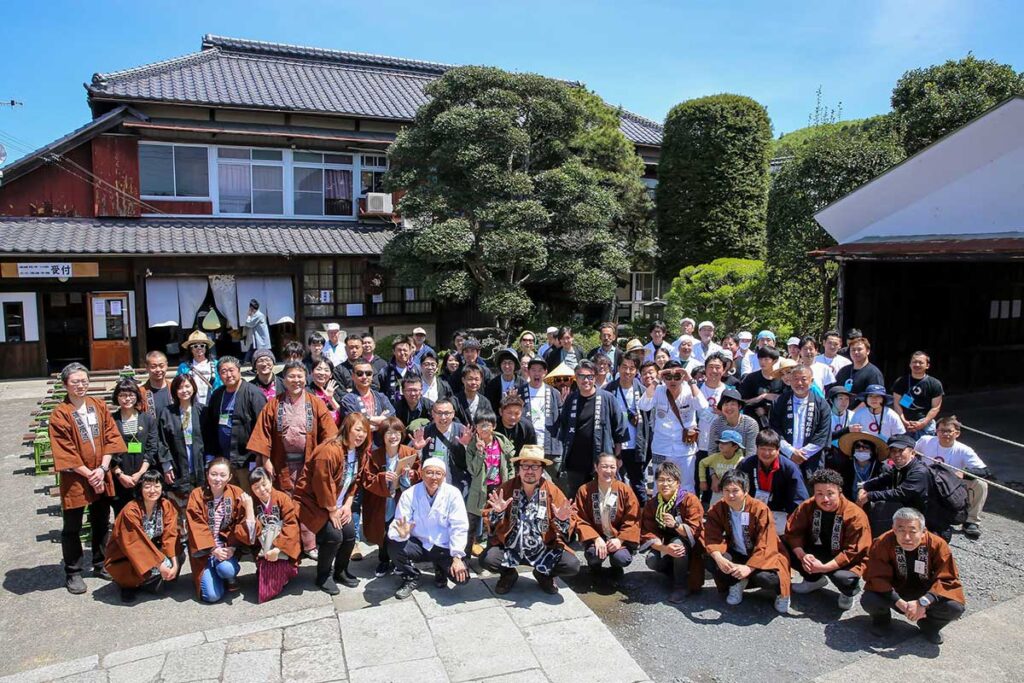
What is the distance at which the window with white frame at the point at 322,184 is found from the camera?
58.9ft

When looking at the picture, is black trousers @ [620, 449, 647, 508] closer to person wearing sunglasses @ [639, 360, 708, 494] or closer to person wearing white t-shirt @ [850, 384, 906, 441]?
person wearing sunglasses @ [639, 360, 708, 494]

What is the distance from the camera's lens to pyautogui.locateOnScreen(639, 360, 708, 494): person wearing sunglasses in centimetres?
699

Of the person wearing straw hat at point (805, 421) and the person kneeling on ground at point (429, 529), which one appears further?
the person wearing straw hat at point (805, 421)

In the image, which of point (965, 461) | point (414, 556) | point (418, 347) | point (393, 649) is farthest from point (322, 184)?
point (965, 461)

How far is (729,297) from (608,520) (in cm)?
951

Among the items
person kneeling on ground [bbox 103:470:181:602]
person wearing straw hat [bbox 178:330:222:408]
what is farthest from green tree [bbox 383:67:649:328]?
person kneeling on ground [bbox 103:470:181:602]

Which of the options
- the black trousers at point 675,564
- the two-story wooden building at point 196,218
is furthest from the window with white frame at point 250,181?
the black trousers at point 675,564

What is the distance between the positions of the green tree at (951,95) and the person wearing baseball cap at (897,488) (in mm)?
12841

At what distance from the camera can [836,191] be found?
43.4ft

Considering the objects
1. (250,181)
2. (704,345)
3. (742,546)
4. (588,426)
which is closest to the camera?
(742,546)

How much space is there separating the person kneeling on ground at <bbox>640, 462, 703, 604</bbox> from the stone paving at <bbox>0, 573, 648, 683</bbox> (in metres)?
0.81

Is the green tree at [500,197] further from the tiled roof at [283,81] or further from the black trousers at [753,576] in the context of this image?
the black trousers at [753,576]

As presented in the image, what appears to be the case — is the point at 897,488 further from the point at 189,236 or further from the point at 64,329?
the point at 64,329

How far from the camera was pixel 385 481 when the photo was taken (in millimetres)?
6008
